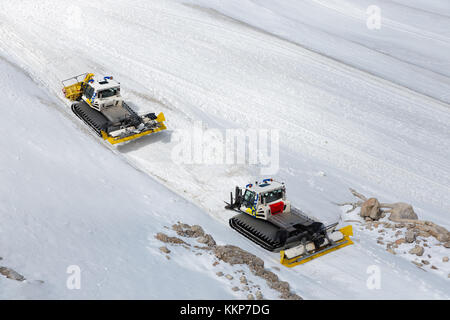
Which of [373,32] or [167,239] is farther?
[373,32]

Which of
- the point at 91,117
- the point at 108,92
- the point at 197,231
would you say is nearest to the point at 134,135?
the point at 91,117

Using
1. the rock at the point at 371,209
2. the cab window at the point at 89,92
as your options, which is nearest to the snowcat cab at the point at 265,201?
the rock at the point at 371,209

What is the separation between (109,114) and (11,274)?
37.6 feet

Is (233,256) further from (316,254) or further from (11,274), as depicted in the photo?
(11,274)

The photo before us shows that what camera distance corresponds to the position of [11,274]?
979 centimetres

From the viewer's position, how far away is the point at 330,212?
17891mm

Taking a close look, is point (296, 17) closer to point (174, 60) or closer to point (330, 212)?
point (174, 60)

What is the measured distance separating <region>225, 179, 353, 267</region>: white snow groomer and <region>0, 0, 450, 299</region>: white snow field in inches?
13.6

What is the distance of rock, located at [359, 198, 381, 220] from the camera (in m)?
17.1

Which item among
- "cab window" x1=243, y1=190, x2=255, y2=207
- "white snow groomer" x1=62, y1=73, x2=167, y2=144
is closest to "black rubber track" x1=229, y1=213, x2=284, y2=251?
"cab window" x1=243, y1=190, x2=255, y2=207

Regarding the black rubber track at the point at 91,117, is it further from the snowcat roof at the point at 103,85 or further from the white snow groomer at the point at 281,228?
the white snow groomer at the point at 281,228

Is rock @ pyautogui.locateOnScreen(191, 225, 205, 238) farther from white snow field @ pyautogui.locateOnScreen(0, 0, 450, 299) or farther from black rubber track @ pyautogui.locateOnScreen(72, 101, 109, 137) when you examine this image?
black rubber track @ pyautogui.locateOnScreen(72, 101, 109, 137)

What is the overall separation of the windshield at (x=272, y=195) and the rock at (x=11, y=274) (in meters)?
7.88
